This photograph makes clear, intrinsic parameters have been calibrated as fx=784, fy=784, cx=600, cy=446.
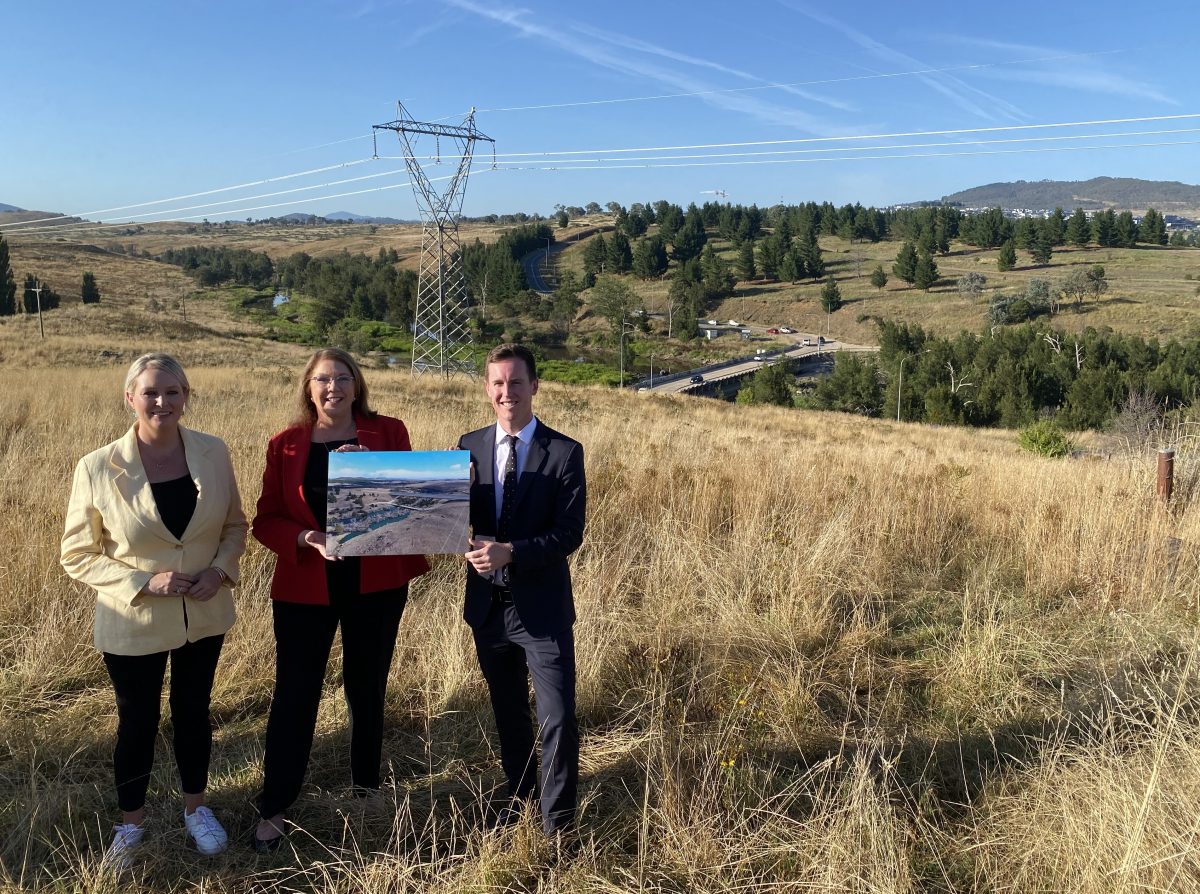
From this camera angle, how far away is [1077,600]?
4.79 metres

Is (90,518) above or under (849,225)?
under

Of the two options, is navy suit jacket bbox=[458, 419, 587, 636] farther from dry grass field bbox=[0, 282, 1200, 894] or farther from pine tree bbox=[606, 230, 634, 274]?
pine tree bbox=[606, 230, 634, 274]

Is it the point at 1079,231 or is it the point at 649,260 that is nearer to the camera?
the point at 649,260

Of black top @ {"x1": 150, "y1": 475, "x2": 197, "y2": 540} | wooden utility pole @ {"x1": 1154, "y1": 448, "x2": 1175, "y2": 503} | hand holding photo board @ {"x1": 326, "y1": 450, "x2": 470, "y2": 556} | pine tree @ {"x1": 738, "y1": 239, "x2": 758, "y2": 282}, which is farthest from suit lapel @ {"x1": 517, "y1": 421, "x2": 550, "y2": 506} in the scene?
pine tree @ {"x1": 738, "y1": 239, "x2": 758, "y2": 282}

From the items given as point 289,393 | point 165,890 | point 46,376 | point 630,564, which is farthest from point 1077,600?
point 46,376

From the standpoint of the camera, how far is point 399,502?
253 centimetres

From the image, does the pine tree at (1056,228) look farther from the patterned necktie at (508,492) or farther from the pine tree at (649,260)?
the patterned necktie at (508,492)

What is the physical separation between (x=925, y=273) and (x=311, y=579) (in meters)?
97.4

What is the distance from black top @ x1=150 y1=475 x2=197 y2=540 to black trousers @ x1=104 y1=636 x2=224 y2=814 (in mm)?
424

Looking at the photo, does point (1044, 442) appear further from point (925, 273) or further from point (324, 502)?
point (925, 273)

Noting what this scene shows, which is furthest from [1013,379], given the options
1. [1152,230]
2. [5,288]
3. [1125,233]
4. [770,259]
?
[1152,230]

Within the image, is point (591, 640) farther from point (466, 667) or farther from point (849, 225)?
point (849, 225)

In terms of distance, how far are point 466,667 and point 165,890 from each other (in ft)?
4.89

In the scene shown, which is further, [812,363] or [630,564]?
[812,363]
